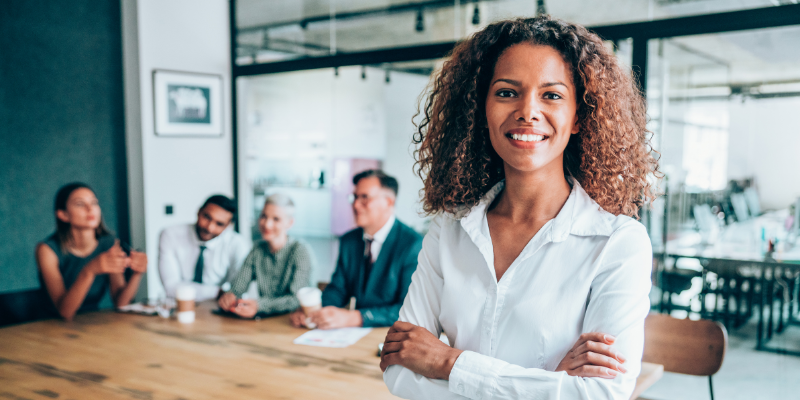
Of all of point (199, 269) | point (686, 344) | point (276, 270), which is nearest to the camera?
point (686, 344)

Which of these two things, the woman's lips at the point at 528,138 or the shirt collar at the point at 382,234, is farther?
the shirt collar at the point at 382,234

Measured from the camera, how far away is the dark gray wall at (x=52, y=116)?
3.79 m

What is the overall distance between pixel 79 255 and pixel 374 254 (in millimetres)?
1501

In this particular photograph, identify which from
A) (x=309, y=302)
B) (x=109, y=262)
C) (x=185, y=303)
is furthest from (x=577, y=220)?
→ (x=109, y=262)

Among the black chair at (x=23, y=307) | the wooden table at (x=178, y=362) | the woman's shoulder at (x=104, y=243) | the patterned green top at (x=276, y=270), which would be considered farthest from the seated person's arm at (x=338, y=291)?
the black chair at (x=23, y=307)

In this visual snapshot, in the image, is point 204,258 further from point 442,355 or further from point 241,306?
point 442,355

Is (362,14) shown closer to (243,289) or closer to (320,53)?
(320,53)

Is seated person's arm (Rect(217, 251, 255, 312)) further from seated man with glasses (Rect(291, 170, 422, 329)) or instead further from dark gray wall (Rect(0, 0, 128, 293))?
dark gray wall (Rect(0, 0, 128, 293))

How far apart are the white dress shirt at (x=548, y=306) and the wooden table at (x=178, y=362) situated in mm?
617

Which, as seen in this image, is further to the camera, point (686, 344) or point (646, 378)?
point (686, 344)

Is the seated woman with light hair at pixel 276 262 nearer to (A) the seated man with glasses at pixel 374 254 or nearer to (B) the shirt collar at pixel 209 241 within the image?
(A) the seated man with glasses at pixel 374 254

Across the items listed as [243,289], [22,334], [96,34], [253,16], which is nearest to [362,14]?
[253,16]

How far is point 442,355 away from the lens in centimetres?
115

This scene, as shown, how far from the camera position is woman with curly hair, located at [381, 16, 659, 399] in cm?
106
